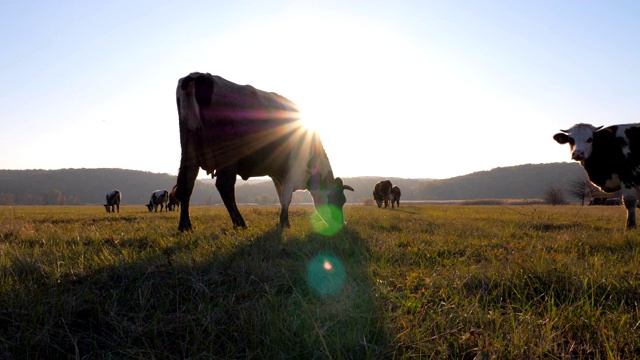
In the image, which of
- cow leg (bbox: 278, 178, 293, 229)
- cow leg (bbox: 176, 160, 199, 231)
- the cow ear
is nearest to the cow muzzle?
the cow ear

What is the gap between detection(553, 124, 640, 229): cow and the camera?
35.5 ft

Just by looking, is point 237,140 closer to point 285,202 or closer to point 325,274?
point 285,202

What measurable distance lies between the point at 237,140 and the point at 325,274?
511cm

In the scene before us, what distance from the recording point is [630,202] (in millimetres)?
10492

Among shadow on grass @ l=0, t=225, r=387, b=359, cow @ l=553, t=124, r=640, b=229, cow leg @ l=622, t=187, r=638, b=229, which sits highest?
cow @ l=553, t=124, r=640, b=229

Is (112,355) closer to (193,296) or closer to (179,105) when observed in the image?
(193,296)

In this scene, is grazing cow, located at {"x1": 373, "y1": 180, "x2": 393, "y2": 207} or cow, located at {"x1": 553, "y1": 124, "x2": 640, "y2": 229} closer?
cow, located at {"x1": 553, "y1": 124, "x2": 640, "y2": 229}

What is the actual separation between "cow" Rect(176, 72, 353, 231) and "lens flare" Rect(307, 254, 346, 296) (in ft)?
12.9

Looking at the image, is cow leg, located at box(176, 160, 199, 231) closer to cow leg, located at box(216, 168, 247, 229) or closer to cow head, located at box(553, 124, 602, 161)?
cow leg, located at box(216, 168, 247, 229)

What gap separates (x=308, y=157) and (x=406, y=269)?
6333 millimetres

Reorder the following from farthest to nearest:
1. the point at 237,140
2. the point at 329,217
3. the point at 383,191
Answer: the point at 383,191, the point at 329,217, the point at 237,140

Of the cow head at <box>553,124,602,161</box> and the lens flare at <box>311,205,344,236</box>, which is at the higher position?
the cow head at <box>553,124,602,161</box>

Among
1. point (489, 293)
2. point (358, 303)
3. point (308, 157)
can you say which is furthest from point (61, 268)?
point (308, 157)

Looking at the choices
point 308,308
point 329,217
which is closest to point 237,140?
point 329,217
